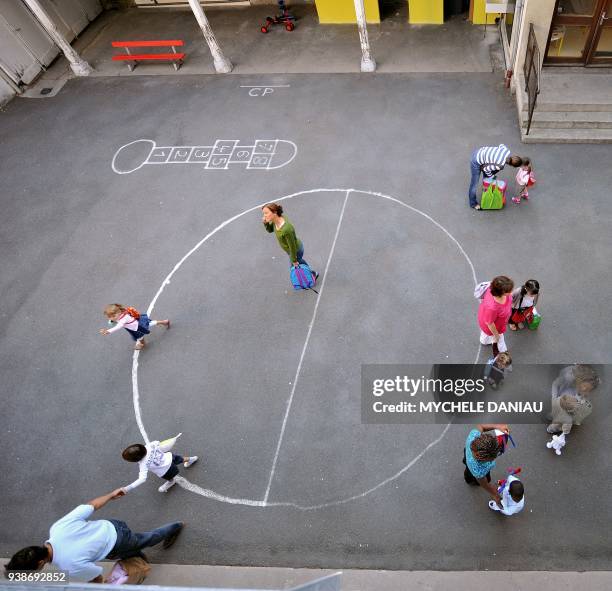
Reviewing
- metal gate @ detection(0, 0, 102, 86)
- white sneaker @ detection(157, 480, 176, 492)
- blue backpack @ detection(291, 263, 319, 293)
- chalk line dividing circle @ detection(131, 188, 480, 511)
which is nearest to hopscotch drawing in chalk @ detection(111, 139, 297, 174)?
chalk line dividing circle @ detection(131, 188, 480, 511)

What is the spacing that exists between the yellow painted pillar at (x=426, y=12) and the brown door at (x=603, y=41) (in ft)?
14.0

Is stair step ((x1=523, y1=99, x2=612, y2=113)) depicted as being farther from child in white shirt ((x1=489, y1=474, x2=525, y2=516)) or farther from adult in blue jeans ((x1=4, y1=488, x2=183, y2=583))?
adult in blue jeans ((x1=4, y1=488, x2=183, y2=583))

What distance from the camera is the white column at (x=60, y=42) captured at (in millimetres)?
11788

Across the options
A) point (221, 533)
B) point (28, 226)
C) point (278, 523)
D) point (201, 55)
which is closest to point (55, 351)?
point (28, 226)

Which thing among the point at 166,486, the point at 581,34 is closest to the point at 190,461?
the point at 166,486

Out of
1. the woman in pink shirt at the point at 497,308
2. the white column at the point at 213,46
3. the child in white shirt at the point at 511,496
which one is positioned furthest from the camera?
the white column at the point at 213,46

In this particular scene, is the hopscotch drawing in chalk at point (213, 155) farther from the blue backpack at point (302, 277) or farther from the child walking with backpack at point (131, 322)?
the child walking with backpack at point (131, 322)

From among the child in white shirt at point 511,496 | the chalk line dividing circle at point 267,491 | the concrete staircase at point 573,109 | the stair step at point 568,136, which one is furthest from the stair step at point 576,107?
the child in white shirt at point 511,496

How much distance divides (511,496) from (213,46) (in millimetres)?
11791

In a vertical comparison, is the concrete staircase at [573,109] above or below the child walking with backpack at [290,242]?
below

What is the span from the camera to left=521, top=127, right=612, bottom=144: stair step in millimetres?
8852

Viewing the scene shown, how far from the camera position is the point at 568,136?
8.96 m

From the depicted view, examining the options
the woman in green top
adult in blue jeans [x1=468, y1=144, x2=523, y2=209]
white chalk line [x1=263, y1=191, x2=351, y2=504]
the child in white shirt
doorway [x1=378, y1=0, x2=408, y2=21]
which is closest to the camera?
the child in white shirt

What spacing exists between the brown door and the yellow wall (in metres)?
5.70
